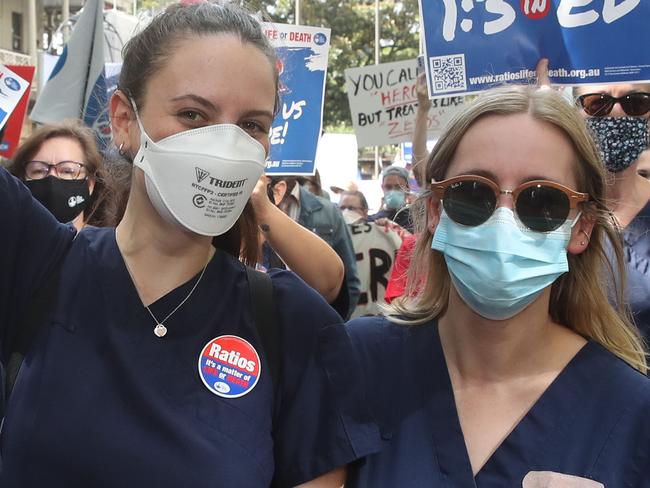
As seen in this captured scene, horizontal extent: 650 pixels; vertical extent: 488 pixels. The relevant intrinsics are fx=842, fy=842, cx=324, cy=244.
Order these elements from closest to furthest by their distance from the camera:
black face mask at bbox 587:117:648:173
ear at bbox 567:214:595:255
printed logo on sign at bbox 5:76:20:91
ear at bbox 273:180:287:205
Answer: ear at bbox 567:214:595:255
black face mask at bbox 587:117:648:173
ear at bbox 273:180:287:205
printed logo on sign at bbox 5:76:20:91

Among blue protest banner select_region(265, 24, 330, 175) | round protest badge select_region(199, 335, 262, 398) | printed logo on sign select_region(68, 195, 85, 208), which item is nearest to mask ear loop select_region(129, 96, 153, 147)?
round protest badge select_region(199, 335, 262, 398)

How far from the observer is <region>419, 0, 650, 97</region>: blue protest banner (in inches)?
140

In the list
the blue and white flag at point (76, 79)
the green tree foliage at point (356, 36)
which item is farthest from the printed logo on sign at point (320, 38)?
the green tree foliage at point (356, 36)

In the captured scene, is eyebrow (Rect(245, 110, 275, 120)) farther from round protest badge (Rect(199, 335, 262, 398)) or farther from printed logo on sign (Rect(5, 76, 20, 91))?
printed logo on sign (Rect(5, 76, 20, 91))

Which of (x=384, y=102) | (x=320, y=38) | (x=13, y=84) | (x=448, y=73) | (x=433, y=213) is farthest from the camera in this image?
(x=384, y=102)

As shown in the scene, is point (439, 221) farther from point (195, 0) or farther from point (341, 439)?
point (195, 0)

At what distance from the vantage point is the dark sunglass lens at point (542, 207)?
1983 mm

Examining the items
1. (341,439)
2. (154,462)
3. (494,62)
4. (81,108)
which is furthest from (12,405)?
(81,108)

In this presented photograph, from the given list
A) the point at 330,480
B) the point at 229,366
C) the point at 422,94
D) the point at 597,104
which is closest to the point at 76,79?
the point at 422,94

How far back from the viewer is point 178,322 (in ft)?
6.02

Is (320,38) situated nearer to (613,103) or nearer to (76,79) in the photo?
(76,79)

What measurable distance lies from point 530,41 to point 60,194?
2.18 m

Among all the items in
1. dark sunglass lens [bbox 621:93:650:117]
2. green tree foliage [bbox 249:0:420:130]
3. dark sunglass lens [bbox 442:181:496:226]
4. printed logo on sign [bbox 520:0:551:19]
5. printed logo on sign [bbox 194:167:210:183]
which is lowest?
green tree foliage [bbox 249:0:420:130]

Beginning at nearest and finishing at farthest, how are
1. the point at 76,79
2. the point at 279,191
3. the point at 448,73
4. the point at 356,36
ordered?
1. the point at 448,73
2. the point at 279,191
3. the point at 76,79
4. the point at 356,36
